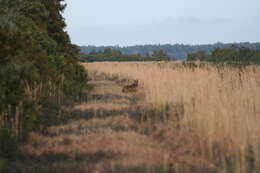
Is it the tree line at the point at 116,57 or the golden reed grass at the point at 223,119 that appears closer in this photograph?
the golden reed grass at the point at 223,119

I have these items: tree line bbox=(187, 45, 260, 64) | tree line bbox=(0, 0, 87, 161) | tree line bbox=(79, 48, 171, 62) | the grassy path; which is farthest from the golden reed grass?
tree line bbox=(79, 48, 171, 62)

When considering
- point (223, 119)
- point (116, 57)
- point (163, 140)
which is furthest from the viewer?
point (116, 57)

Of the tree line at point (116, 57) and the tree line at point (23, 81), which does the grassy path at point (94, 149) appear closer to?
the tree line at point (23, 81)

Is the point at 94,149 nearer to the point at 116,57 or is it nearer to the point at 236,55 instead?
the point at 236,55

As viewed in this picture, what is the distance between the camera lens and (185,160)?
5305 millimetres

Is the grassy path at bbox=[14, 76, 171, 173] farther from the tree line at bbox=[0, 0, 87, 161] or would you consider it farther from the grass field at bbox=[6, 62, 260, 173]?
the tree line at bbox=[0, 0, 87, 161]

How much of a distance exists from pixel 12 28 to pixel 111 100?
461 centimetres

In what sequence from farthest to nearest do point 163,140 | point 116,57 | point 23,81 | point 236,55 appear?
point 116,57
point 236,55
point 23,81
point 163,140

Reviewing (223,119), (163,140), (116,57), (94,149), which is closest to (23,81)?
(94,149)

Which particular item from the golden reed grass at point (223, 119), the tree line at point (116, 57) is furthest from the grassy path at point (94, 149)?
the tree line at point (116, 57)

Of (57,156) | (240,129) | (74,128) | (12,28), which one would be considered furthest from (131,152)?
(12,28)

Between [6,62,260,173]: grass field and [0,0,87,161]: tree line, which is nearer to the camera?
[6,62,260,173]: grass field

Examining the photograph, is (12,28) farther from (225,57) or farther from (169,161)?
(225,57)

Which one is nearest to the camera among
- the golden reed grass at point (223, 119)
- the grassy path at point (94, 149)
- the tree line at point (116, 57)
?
the golden reed grass at point (223, 119)
